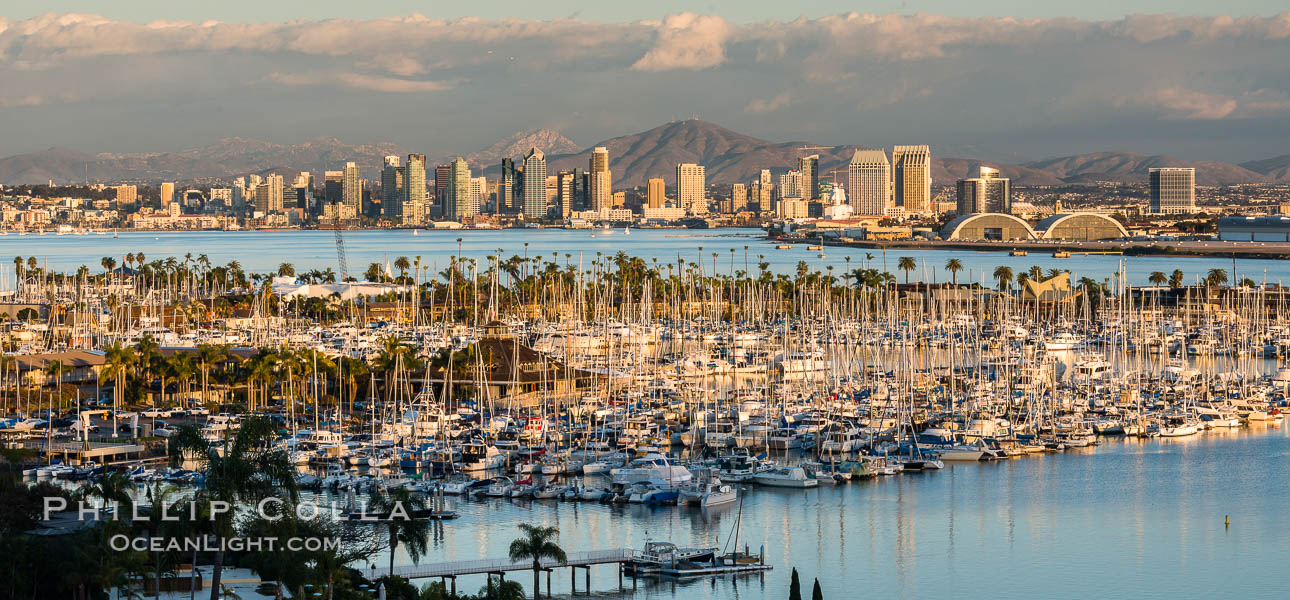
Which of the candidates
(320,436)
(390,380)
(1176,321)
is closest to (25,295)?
(390,380)

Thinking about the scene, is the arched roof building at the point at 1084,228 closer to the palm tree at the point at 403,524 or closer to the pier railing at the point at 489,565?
the pier railing at the point at 489,565

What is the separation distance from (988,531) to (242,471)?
18.0 m

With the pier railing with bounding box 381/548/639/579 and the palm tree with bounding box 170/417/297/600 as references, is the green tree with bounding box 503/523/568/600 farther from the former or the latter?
the palm tree with bounding box 170/417/297/600

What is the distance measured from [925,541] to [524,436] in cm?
1221

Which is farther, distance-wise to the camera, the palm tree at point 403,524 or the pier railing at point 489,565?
the pier railing at point 489,565

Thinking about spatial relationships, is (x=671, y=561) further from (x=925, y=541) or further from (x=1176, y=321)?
(x=1176, y=321)

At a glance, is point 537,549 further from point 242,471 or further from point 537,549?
point 242,471

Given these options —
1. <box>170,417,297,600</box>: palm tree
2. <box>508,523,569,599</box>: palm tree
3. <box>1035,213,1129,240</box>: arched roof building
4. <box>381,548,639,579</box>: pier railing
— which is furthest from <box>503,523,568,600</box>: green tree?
<box>1035,213,1129,240</box>: arched roof building

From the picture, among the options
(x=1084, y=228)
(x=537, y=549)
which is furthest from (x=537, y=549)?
(x=1084, y=228)

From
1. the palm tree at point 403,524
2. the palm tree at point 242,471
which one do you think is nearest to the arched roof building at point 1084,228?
the palm tree at point 403,524

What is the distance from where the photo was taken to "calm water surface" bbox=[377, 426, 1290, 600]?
28000mm

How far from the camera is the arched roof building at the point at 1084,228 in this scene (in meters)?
196

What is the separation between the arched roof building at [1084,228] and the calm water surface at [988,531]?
162m

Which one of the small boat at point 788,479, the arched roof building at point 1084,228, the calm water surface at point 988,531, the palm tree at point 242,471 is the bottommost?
the calm water surface at point 988,531
